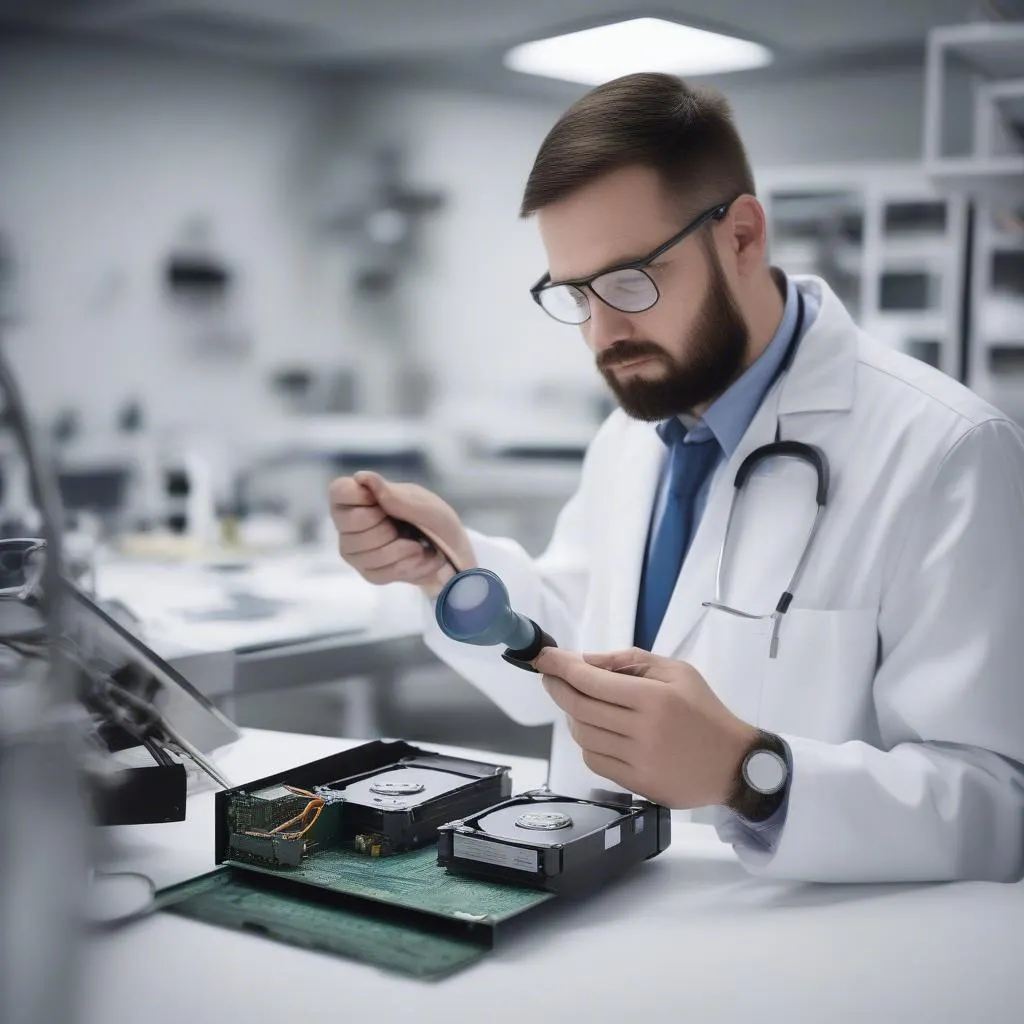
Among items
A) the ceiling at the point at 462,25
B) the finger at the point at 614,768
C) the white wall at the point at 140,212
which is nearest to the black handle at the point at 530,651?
the finger at the point at 614,768

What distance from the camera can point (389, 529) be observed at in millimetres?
1436

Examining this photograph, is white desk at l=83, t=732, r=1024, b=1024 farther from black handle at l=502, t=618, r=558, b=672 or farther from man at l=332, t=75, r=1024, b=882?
black handle at l=502, t=618, r=558, b=672

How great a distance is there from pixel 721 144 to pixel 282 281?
3.51 meters

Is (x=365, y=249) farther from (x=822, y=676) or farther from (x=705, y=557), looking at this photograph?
(x=822, y=676)

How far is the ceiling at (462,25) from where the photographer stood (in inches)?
143

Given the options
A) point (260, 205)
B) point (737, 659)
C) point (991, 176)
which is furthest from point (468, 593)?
point (260, 205)

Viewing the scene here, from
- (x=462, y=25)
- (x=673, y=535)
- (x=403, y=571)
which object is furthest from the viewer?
(x=462, y=25)

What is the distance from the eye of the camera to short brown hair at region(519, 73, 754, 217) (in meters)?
1.39

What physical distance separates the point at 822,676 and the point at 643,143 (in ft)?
2.27

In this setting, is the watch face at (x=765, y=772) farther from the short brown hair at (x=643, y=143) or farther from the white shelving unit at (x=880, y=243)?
the white shelving unit at (x=880, y=243)

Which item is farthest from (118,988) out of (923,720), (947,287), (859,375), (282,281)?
(282,281)

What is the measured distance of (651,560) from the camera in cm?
162

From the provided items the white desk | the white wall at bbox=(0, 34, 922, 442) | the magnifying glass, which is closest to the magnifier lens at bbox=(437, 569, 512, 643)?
the magnifying glass

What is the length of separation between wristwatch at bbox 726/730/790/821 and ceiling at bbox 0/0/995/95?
Result: 9.31 feet
